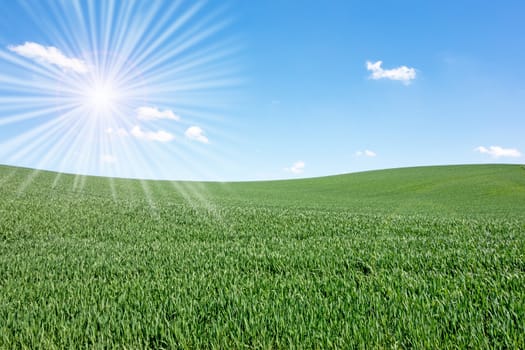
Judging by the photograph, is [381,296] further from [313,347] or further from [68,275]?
[68,275]

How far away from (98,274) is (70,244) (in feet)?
11.9

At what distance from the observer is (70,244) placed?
9422 mm

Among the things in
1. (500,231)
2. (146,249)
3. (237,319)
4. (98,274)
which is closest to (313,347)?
(237,319)

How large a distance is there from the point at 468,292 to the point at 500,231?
892 centimetres

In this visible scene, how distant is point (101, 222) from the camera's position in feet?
43.1

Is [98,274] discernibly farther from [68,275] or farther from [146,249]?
[146,249]

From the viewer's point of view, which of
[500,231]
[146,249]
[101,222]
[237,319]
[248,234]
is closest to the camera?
[237,319]

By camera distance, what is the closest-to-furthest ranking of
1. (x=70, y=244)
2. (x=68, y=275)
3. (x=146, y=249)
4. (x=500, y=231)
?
(x=68, y=275)
(x=146, y=249)
(x=70, y=244)
(x=500, y=231)

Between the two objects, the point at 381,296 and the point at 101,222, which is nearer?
the point at 381,296

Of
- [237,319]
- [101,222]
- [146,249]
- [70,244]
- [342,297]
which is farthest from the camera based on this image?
[101,222]

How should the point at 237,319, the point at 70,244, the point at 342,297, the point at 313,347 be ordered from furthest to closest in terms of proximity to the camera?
the point at 70,244 → the point at 342,297 → the point at 237,319 → the point at 313,347

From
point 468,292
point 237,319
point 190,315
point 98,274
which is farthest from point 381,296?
point 98,274

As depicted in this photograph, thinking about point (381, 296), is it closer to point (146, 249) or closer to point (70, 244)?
point (146, 249)

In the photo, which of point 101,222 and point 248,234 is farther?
point 101,222
